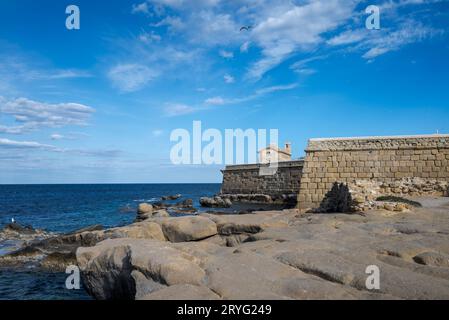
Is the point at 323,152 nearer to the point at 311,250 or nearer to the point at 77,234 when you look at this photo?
the point at 77,234

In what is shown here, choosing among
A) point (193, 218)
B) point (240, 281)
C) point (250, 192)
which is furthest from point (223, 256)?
point (250, 192)

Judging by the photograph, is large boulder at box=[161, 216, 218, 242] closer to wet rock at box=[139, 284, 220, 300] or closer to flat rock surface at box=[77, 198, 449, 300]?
flat rock surface at box=[77, 198, 449, 300]

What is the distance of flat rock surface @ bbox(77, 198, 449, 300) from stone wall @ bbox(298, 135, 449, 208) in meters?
12.9

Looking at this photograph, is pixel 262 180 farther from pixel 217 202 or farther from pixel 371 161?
pixel 371 161

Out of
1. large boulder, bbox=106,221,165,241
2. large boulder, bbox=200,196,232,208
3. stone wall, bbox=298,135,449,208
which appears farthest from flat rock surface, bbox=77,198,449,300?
large boulder, bbox=200,196,232,208

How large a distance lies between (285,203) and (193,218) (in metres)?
23.9

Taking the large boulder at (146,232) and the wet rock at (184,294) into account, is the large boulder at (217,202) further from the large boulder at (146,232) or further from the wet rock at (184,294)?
the wet rock at (184,294)

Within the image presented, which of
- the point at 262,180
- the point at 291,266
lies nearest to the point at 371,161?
the point at 262,180

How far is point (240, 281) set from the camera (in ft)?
16.6

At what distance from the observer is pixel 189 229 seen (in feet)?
36.1

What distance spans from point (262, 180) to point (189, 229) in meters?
27.8

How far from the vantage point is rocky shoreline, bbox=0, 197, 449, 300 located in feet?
15.5

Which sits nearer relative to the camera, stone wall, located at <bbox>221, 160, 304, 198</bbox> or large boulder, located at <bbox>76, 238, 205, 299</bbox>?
large boulder, located at <bbox>76, 238, 205, 299</bbox>
